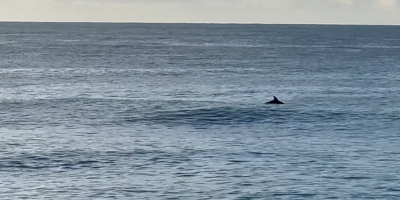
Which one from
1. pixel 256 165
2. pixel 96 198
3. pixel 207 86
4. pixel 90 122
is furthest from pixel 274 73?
pixel 96 198

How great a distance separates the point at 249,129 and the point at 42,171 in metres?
25.1

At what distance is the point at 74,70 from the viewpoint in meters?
159

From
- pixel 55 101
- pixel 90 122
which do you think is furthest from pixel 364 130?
pixel 55 101

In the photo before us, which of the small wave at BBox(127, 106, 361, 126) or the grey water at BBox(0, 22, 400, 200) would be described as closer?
the grey water at BBox(0, 22, 400, 200)

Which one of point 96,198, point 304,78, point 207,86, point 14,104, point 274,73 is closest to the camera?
point 96,198

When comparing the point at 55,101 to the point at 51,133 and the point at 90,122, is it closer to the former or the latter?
the point at 90,122

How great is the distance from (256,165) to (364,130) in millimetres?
19659

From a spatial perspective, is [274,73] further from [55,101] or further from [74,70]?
[55,101]

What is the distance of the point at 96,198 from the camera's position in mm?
53406

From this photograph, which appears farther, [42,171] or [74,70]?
[74,70]

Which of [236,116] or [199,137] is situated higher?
[236,116]

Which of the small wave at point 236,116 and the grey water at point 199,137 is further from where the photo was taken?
the small wave at point 236,116

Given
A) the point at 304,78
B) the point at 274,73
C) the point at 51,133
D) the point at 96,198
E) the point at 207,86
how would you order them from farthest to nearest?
the point at 274,73
the point at 304,78
the point at 207,86
the point at 51,133
the point at 96,198

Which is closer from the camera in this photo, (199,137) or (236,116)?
(199,137)
